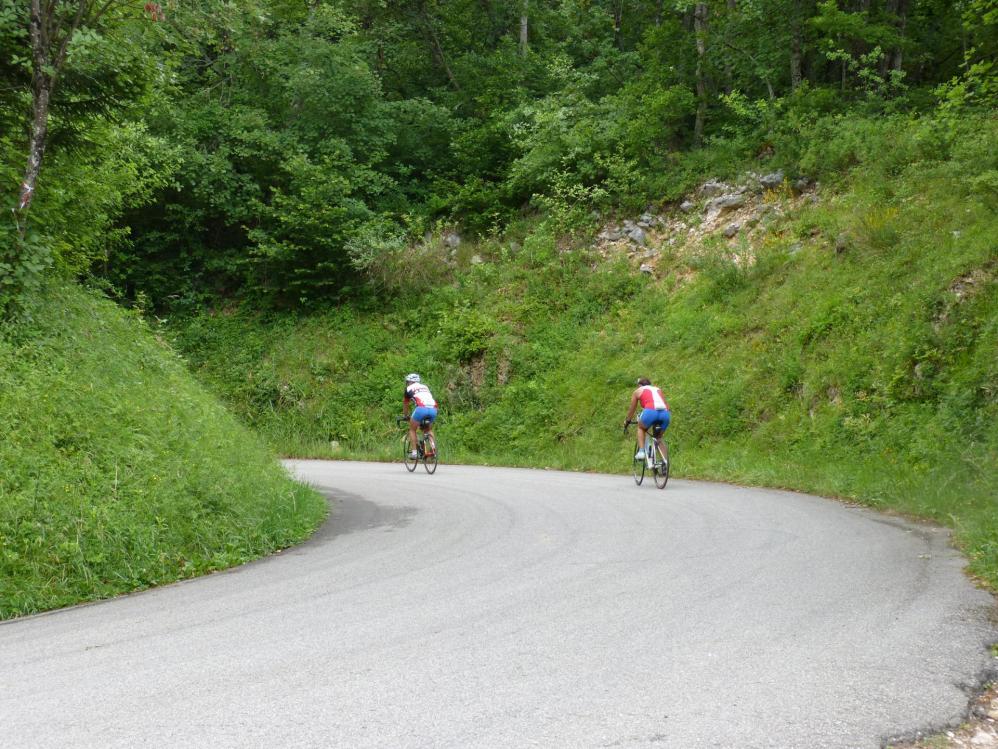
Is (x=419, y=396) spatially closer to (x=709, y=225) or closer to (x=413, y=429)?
(x=413, y=429)

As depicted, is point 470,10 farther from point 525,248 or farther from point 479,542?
point 479,542

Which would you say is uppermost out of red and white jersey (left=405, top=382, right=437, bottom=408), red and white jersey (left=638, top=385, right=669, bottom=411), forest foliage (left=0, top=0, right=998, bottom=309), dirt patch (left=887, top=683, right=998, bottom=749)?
forest foliage (left=0, top=0, right=998, bottom=309)

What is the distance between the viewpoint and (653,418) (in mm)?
15133

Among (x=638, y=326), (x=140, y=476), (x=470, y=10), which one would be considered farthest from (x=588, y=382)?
(x=470, y=10)

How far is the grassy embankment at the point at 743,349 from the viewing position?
14.4 meters

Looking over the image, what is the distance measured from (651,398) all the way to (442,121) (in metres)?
19.6

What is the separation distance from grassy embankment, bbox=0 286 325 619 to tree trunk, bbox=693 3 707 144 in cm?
1901

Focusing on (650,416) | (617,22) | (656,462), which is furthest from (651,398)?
(617,22)

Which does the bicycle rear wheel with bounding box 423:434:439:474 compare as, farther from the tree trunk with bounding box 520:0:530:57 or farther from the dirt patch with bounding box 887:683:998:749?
the tree trunk with bounding box 520:0:530:57

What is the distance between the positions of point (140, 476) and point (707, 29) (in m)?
23.7

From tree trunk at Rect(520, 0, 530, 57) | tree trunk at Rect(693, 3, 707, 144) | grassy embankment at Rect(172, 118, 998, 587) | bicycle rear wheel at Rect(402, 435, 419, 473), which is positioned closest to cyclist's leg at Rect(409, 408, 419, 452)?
bicycle rear wheel at Rect(402, 435, 419, 473)

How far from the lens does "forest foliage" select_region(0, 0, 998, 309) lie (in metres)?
23.5

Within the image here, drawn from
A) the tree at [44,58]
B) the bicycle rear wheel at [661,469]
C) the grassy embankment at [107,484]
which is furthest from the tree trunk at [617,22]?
the grassy embankment at [107,484]

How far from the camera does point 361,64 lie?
98.3 ft
